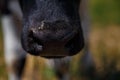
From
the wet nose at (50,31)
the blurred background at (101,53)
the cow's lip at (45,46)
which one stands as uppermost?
the wet nose at (50,31)

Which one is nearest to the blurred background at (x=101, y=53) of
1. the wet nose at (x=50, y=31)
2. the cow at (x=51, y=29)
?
the cow at (x=51, y=29)

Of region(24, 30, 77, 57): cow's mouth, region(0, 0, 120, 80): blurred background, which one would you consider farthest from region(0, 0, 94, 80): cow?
region(0, 0, 120, 80): blurred background

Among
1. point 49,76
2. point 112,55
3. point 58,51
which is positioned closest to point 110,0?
point 112,55

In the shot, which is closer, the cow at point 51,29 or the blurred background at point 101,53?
the cow at point 51,29

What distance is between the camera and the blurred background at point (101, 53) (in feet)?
11.3

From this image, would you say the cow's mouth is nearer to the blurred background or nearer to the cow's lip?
the cow's lip

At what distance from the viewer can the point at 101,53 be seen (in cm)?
379

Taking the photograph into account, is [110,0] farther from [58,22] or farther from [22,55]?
[58,22]

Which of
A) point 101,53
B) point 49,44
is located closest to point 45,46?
point 49,44

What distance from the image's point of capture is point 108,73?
3342mm

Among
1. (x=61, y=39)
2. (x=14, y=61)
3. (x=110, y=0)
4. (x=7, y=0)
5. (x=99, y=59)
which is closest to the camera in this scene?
(x=61, y=39)

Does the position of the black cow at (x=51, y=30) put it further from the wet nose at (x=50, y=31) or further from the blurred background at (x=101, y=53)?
the blurred background at (x=101, y=53)

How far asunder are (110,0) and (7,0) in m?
2.11

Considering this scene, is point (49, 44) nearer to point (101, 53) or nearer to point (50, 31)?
point (50, 31)
